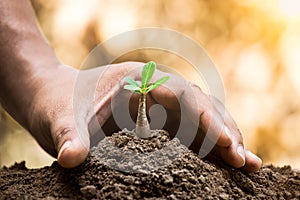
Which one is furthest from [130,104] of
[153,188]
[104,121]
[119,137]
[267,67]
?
[267,67]

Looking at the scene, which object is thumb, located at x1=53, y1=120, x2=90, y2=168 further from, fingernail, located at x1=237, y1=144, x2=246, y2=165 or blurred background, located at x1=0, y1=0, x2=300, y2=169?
blurred background, located at x1=0, y1=0, x2=300, y2=169

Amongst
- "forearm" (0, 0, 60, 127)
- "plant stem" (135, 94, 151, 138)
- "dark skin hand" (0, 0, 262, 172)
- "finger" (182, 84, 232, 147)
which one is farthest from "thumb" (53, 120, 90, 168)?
"forearm" (0, 0, 60, 127)

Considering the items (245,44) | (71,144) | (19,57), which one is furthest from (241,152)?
(245,44)

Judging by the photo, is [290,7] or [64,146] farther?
[290,7]

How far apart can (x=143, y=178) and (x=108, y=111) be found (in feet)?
1.12

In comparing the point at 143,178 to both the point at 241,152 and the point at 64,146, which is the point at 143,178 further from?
the point at 241,152

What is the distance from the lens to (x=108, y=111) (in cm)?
116

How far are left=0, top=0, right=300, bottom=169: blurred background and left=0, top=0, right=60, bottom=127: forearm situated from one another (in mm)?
813

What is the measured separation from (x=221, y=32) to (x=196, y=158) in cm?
132

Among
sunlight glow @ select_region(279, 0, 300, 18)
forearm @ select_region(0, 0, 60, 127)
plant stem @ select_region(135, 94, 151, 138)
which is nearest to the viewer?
plant stem @ select_region(135, 94, 151, 138)

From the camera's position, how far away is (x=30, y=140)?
7.80 feet

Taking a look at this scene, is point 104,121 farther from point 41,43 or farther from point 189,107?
point 41,43

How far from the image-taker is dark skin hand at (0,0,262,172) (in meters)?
1.02

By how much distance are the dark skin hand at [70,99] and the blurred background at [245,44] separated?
31.8 inches
